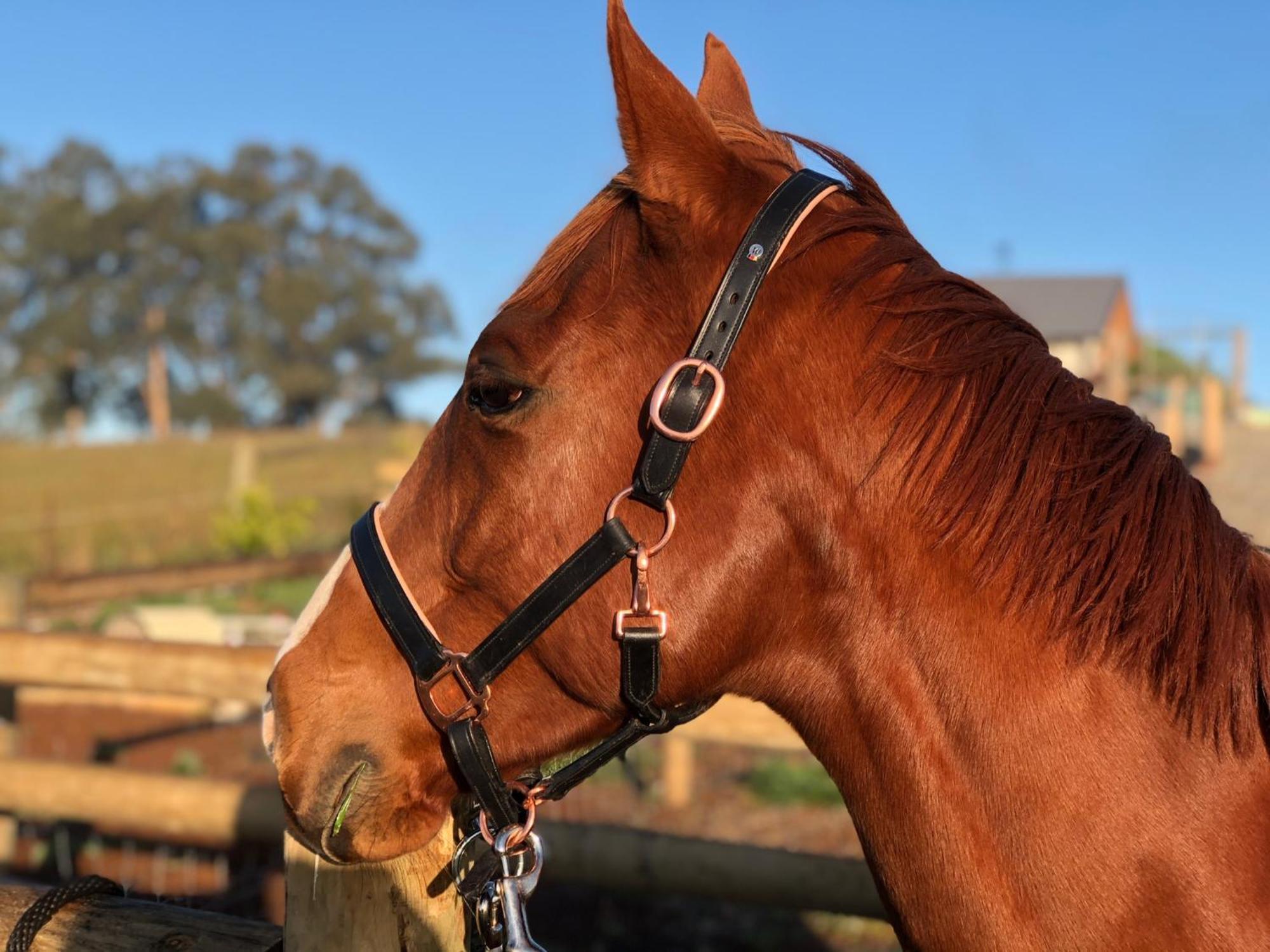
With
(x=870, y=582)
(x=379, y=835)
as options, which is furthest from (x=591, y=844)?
(x=870, y=582)

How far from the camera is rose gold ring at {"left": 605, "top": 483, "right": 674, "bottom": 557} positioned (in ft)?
5.16

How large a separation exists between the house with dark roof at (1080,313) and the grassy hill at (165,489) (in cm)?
A: 2311

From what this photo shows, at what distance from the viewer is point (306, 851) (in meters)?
Result: 1.91

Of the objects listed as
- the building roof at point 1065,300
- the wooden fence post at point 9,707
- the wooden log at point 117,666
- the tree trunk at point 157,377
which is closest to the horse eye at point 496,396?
the wooden log at point 117,666

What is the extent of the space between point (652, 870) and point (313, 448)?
1029 inches

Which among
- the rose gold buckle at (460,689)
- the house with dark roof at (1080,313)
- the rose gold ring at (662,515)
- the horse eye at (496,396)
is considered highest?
the house with dark roof at (1080,313)

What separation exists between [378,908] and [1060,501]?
1338 millimetres

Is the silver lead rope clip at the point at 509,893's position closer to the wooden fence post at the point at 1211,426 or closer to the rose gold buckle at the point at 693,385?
the rose gold buckle at the point at 693,385

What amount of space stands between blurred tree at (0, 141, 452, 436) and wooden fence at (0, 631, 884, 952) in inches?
1784

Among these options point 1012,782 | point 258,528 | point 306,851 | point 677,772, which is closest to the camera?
point 1012,782

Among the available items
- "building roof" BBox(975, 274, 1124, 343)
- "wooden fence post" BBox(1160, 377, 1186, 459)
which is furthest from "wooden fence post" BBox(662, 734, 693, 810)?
"building roof" BBox(975, 274, 1124, 343)

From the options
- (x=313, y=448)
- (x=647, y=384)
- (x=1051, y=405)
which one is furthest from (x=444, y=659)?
(x=313, y=448)

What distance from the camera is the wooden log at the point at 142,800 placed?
3.13 m

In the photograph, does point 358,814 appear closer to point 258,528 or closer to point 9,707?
point 9,707
